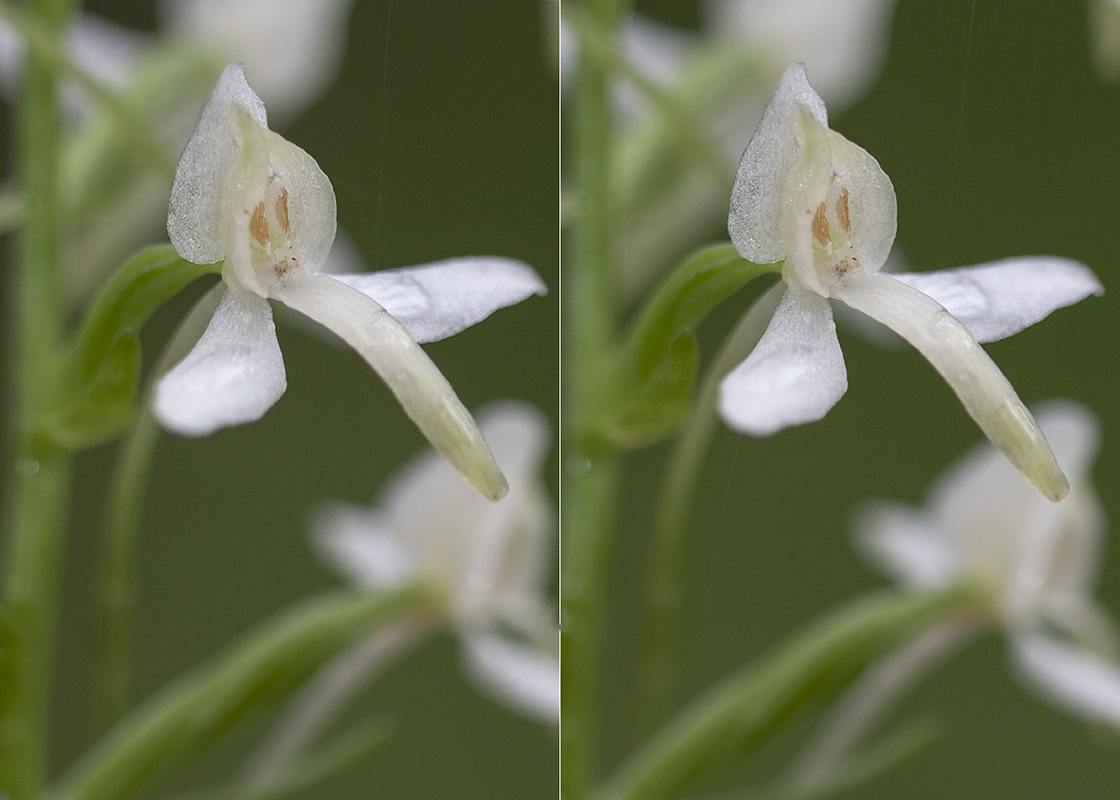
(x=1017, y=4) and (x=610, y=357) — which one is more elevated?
(x=1017, y=4)

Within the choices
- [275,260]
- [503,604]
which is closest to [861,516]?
[503,604]

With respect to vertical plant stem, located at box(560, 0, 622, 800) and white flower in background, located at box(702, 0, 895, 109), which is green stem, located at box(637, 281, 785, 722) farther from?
white flower in background, located at box(702, 0, 895, 109)

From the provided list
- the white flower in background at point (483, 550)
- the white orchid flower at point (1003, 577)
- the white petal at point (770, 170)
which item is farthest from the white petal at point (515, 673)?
the white petal at point (770, 170)

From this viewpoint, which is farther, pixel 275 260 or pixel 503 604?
pixel 503 604

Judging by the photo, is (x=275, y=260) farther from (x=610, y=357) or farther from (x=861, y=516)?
(x=861, y=516)

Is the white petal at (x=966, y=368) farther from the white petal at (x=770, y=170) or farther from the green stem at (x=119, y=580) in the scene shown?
the green stem at (x=119, y=580)

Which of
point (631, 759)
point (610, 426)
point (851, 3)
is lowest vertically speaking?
point (631, 759)

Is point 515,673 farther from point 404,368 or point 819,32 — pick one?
point 819,32
